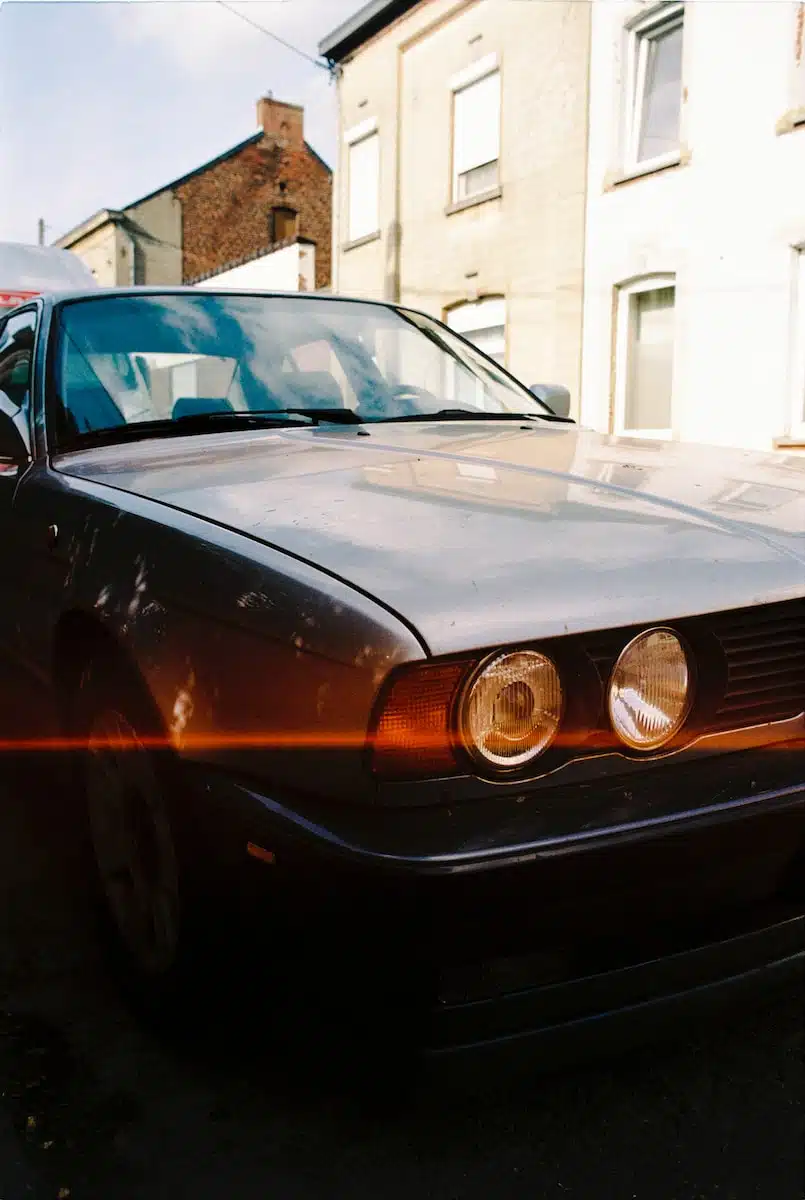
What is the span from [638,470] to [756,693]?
31.3 inches

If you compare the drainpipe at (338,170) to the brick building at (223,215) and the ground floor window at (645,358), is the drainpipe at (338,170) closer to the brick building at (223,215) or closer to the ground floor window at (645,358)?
the ground floor window at (645,358)

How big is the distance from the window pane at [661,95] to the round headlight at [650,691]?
12208 millimetres

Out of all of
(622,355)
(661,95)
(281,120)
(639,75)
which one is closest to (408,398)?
(622,355)

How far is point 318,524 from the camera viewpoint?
1.96 m

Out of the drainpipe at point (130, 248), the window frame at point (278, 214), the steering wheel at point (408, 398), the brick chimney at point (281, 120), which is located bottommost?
the steering wheel at point (408, 398)

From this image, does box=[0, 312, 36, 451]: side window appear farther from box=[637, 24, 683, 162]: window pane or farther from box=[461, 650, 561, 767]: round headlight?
box=[637, 24, 683, 162]: window pane

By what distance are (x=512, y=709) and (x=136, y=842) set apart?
1.04m

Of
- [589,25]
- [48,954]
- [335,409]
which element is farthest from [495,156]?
[48,954]

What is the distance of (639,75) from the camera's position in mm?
13055

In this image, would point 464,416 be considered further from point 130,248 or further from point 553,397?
point 130,248

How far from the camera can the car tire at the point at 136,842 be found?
1.96 meters

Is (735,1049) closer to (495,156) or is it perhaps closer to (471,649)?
(471,649)

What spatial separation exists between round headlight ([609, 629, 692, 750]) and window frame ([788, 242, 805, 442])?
10161mm

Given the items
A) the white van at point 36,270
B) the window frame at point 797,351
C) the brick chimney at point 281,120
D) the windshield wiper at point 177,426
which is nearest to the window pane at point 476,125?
the window frame at point 797,351
